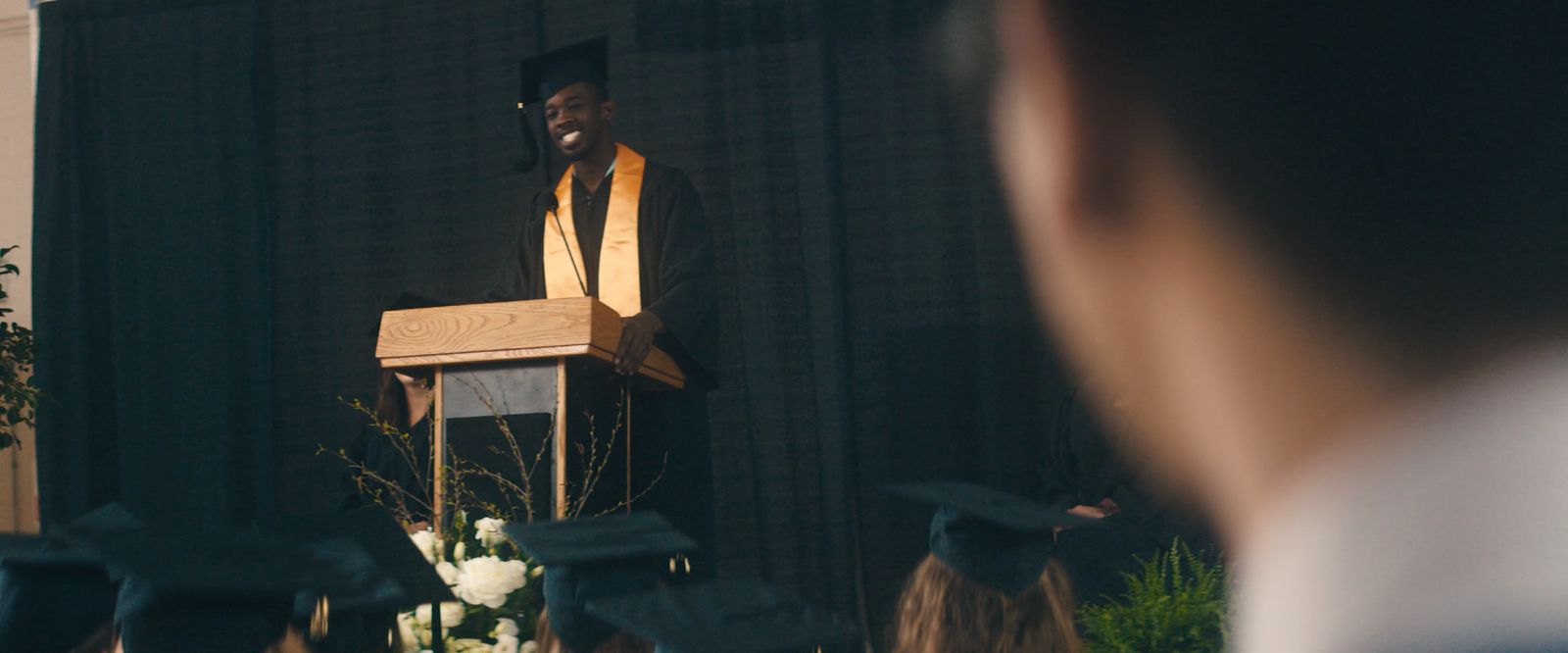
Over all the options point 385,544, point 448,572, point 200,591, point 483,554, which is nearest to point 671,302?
point 483,554

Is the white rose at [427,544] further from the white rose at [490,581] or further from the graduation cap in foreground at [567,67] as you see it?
the graduation cap in foreground at [567,67]

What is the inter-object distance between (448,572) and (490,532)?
0.12 metres

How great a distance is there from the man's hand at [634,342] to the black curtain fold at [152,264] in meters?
2.67

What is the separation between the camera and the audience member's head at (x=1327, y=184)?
152cm

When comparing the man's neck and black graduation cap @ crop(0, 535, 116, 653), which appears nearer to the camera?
black graduation cap @ crop(0, 535, 116, 653)

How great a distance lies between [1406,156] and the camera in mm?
1577

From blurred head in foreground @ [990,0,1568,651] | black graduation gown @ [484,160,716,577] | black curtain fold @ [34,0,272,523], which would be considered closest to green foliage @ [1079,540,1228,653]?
blurred head in foreground @ [990,0,1568,651]

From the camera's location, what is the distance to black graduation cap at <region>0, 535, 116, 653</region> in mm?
1770

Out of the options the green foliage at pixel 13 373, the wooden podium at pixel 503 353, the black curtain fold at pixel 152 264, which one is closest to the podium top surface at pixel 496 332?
the wooden podium at pixel 503 353

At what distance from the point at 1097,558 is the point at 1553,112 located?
7.26 feet

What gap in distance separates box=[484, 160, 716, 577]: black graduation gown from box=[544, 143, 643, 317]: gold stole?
0.7 inches

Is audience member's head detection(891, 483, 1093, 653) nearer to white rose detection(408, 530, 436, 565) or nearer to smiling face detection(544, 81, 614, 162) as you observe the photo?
white rose detection(408, 530, 436, 565)

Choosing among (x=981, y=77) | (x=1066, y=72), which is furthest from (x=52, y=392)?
(x=1066, y=72)

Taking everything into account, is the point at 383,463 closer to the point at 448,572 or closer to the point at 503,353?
the point at 503,353
